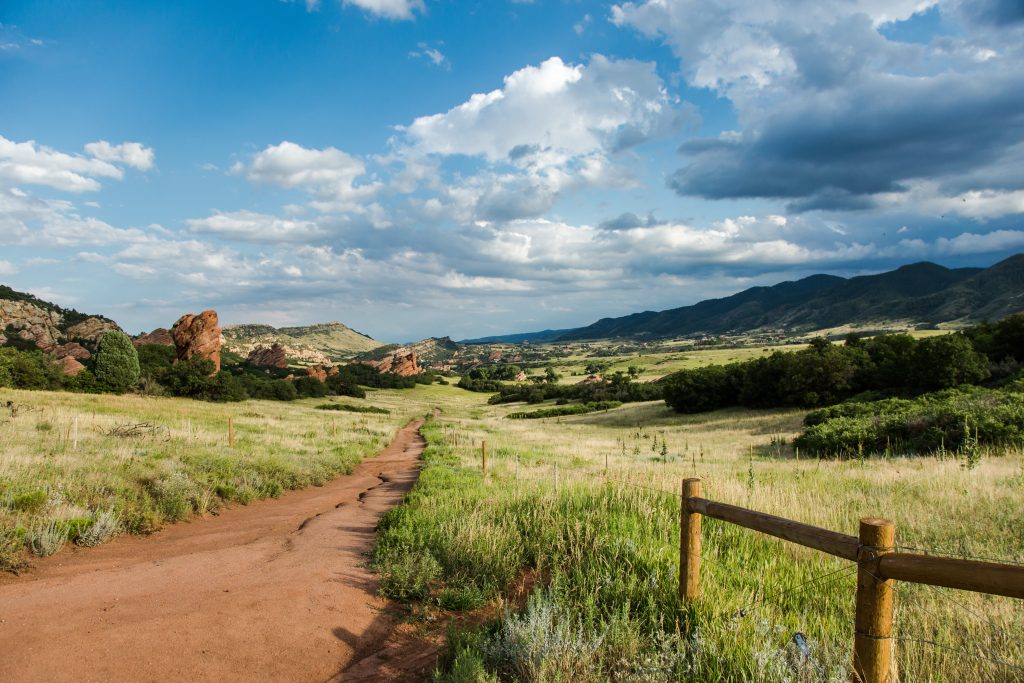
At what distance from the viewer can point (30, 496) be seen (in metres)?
9.80

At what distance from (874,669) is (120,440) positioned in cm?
2150

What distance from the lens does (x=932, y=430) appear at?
72.0ft

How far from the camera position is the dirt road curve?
5.44 meters

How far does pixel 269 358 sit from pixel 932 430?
141 m

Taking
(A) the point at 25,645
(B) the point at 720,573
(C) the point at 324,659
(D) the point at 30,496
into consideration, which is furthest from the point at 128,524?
(B) the point at 720,573

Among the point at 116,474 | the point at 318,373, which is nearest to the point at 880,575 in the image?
the point at 116,474

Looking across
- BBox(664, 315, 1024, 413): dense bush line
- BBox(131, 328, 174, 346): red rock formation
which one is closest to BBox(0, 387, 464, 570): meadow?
BBox(664, 315, 1024, 413): dense bush line

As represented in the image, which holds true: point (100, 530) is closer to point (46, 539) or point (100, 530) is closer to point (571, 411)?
point (46, 539)

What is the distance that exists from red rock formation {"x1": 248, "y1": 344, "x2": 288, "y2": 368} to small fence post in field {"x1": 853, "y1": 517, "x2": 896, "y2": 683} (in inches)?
5688

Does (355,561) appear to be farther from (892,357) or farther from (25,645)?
(892,357)

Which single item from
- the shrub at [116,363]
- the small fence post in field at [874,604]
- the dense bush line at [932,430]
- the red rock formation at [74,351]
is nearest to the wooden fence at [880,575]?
the small fence post in field at [874,604]

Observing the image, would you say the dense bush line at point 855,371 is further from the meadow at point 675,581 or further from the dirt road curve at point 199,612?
the dirt road curve at point 199,612

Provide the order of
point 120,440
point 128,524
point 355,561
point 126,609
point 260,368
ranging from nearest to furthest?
point 126,609, point 355,561, point 128,524, point 120,440, point 260,368

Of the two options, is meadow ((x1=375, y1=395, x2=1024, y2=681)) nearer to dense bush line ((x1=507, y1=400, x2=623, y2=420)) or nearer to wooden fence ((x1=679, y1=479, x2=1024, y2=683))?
wooden fence ((x1=679, y1=479, x2=1024, y2=683))
